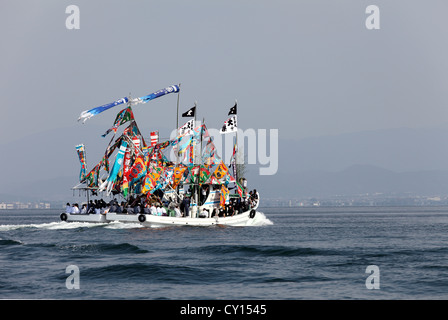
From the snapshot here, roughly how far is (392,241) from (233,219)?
75.1 feet

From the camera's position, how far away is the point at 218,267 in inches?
1581

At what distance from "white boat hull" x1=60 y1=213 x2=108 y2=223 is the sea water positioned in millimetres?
9973

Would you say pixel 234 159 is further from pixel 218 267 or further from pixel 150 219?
pixel 218 267

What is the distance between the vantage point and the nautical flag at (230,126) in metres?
82.9

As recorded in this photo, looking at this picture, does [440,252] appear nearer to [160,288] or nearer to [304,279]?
[304,279]

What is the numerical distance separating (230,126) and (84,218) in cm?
2154

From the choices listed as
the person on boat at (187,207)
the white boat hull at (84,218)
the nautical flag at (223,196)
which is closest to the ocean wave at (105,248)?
the white boat hull at (84,218)

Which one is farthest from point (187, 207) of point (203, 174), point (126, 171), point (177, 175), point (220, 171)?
point (126, 171)

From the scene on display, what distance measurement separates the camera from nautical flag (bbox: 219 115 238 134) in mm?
82938

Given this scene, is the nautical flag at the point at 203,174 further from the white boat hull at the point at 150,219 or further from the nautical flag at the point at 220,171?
the white boat hull at the point at 150,219

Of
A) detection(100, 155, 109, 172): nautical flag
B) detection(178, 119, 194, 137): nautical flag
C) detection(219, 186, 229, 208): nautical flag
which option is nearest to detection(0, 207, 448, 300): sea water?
detection(219, 186, 229, 208): nautical flag

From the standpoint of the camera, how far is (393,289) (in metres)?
32.0

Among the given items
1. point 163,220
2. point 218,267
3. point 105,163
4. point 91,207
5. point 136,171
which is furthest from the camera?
point 105,163

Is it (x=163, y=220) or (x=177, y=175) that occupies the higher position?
(x=177, y=175)
